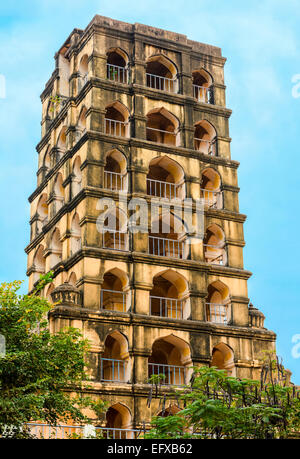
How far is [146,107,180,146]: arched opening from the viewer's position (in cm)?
3750

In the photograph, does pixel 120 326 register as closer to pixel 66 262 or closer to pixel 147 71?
pixel 66 262

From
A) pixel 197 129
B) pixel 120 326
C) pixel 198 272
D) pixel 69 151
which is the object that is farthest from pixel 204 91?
pixel 120 326

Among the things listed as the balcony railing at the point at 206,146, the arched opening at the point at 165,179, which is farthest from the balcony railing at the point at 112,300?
the balcony railing at the point at 206,146

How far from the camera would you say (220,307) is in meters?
35.5

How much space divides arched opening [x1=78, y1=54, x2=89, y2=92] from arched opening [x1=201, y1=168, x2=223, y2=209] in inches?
295

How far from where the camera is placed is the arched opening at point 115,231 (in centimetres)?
3403

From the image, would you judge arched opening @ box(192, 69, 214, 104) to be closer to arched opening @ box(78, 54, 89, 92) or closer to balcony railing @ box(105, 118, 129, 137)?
balcony railing @ box(105, 118, 129, 137)

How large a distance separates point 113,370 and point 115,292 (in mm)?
3389

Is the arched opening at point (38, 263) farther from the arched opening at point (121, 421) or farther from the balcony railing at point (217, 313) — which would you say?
the arched opening at point (121, 421)

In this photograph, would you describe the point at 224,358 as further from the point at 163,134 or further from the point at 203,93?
the point at 203,93

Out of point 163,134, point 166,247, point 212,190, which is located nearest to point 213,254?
point 166,247

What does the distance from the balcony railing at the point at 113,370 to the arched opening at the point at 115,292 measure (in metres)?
2.29
